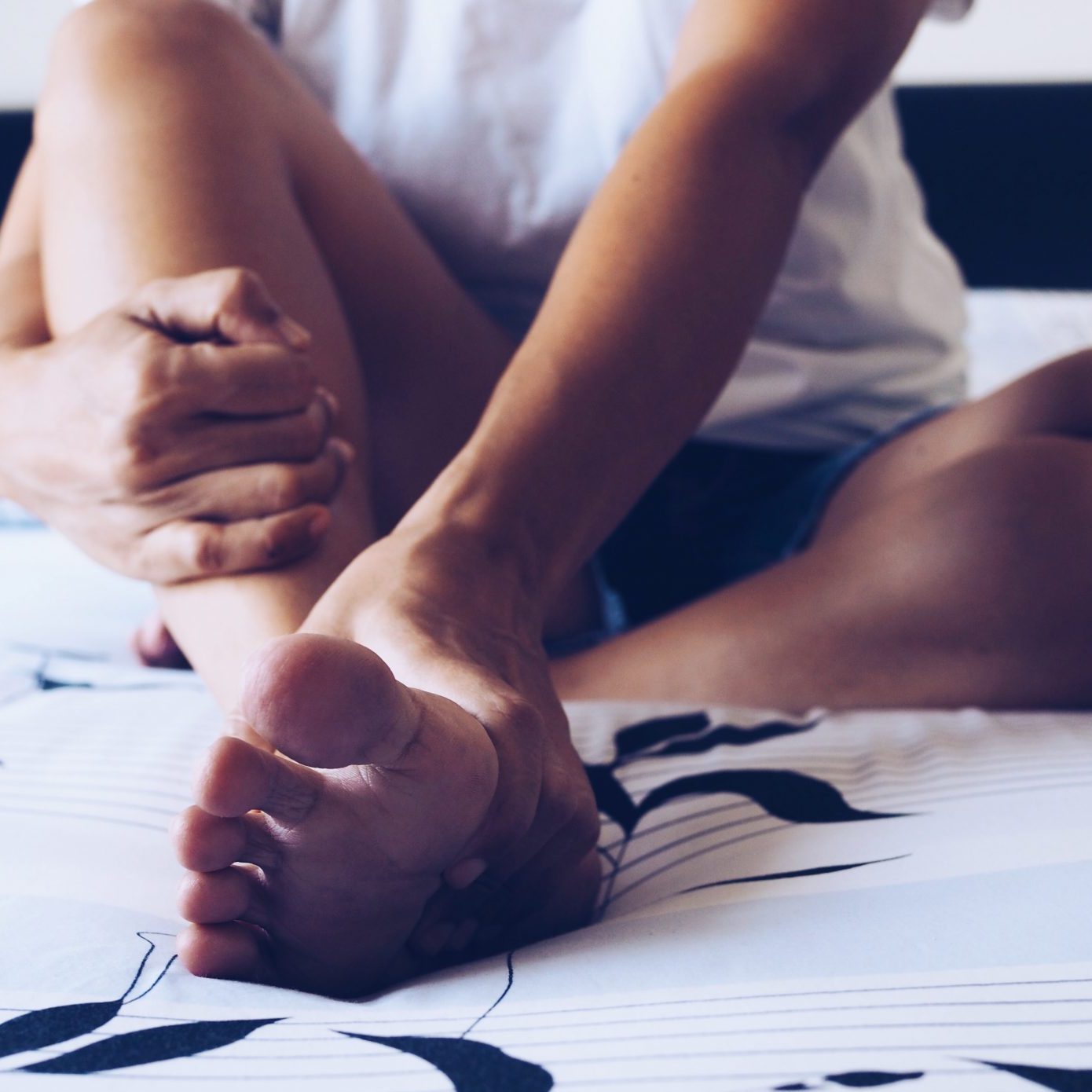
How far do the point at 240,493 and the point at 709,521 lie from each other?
18.1 inches

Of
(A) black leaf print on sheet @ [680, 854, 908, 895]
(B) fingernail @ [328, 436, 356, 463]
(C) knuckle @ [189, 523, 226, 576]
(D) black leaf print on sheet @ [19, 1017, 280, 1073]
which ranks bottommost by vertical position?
(A) black leaf print on sheet @ [680, 854, 908, 895]

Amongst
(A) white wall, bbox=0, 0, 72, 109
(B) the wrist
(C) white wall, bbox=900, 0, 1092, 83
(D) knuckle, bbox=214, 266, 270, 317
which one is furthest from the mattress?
(A) white wall, bbox=0, 0, 72, 109

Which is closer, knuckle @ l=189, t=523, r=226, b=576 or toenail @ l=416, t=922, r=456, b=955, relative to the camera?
toenail @ l=416, t=922, r=456, b=955

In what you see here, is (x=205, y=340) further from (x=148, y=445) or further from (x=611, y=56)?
(x=611, y=56)

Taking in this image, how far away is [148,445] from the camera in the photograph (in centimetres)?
54

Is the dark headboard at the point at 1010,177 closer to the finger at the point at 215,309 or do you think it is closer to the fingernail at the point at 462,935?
the finger at the point at 215,309

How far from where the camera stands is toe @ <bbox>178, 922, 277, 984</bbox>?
341 mm

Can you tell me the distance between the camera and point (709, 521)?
2.98 feet

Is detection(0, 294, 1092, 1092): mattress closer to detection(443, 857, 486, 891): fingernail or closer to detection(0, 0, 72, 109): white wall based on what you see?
detection(443, 857, 486, 891): fingernail

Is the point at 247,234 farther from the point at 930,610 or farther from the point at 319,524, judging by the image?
the point at 930,610

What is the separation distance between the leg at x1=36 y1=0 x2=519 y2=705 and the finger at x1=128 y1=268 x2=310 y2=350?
0.04 meters

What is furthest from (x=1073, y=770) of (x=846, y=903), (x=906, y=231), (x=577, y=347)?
(x=906, y=231)

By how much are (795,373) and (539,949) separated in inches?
23.8

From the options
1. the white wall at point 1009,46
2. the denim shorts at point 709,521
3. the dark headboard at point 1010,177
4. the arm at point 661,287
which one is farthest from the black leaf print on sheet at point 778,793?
the white wall at point 1009,46
